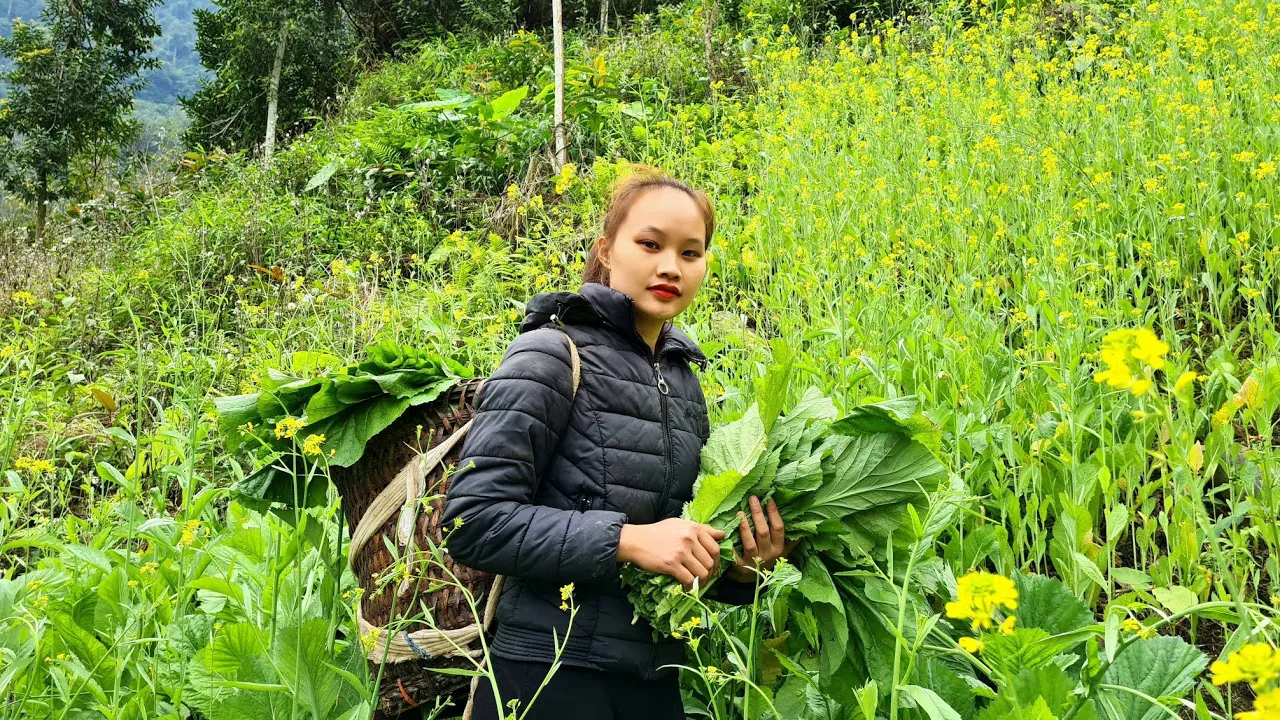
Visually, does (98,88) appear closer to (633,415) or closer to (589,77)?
(589,77)

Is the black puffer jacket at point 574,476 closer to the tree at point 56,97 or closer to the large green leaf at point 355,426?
the large green leaf at point 355,426

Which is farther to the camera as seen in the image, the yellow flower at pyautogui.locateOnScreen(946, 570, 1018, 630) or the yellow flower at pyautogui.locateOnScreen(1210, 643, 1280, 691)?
the yellow flower at pyautogui.locateOnScreen(946, 570, 1018, 630)

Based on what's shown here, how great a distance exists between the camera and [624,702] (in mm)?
1333

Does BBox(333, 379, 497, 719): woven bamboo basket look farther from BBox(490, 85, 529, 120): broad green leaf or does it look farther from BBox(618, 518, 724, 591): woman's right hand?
BBox(490, 85, 529, 120): broad green leaf

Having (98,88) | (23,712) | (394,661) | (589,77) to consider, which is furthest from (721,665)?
(98,88)

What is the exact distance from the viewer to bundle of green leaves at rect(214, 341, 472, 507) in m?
1.54

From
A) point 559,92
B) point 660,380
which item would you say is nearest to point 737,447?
point 660,380

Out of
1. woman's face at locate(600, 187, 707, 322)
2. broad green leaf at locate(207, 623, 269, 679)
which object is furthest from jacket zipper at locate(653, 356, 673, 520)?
broad green leaf at locate(207, 623, 269, 679)

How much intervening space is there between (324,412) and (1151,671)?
1.45 m

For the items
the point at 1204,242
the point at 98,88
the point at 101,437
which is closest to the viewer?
the point at 1204,242

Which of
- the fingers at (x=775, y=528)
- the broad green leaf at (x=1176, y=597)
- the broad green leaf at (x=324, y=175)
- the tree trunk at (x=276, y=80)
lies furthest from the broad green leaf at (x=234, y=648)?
the tree trunk at (x=276, y=80)

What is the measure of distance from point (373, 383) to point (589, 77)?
17.8 ft

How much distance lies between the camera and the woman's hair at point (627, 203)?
1651mm

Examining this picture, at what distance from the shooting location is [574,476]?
1388 millimetres
